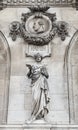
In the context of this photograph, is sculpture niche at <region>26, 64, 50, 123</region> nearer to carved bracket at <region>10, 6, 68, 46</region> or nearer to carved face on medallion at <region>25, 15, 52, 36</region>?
carved bracket at <region>10, 6, 68, 46</region>

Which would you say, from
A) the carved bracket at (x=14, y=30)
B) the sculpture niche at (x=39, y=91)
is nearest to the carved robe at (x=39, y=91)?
the sculpture niche at (x=39, y=91)

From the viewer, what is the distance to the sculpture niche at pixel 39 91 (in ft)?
36.8

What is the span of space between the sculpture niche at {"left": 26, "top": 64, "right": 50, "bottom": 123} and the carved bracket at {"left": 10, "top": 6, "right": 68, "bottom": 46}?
155 centimetres

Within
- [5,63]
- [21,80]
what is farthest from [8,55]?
[21,80]

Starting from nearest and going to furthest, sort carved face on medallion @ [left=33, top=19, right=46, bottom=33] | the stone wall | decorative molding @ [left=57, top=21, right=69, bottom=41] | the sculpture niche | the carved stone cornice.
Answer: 1. the sculpture niche
2. the stone wall
3. decorative molding @ [left=57, top=21, right=69, bottom=41]
4. carved face on medallion @ [left=33, top=19, right=46, bottom=33]
5. the carved stone cornice

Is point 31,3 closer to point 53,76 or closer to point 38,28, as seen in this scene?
point 38,28

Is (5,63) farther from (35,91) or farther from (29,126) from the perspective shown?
(29,126)

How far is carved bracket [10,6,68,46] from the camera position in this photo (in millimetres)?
13016

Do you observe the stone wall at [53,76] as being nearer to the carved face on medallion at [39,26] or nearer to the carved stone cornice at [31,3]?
the carved stone cornice at [31,3]

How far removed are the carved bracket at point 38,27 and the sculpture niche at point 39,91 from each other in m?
1.55

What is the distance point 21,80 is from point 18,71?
0.42 metres

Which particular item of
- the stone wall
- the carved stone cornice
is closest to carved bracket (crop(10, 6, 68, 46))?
the stone wall

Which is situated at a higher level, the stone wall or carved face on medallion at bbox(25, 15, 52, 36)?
carved face on medallion at bbox(25, 15, 52, 36)

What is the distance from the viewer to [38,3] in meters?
13.9
